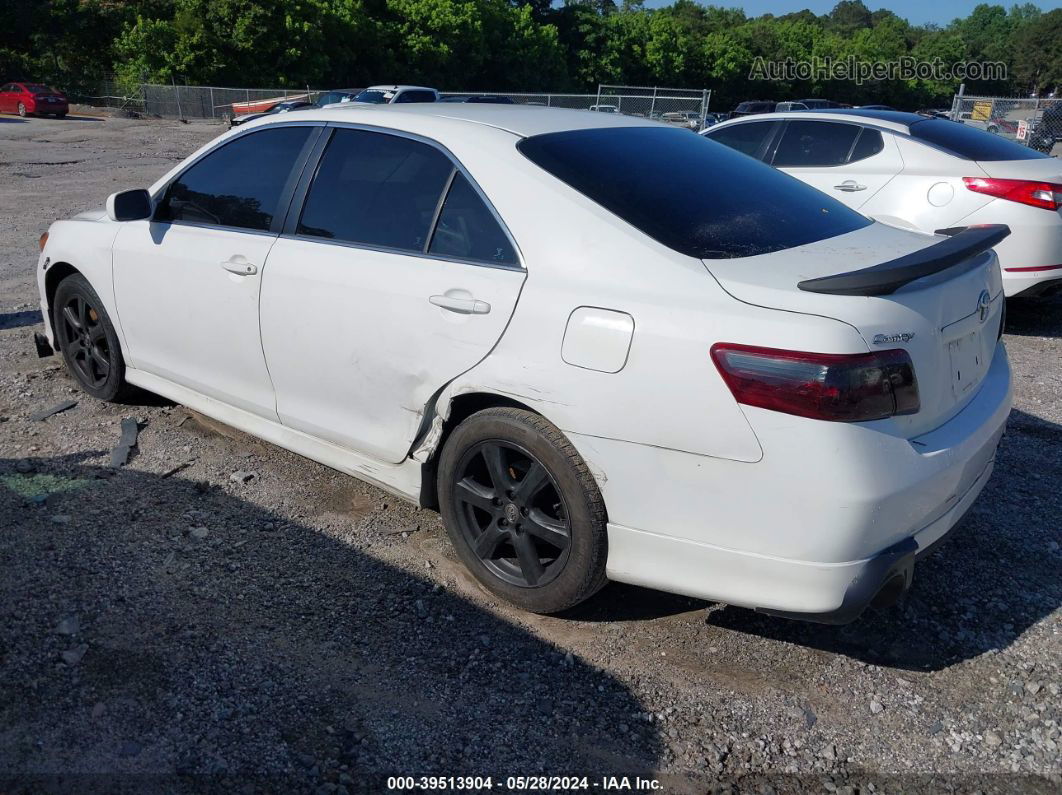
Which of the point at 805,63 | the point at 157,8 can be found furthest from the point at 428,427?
the point at 805,63

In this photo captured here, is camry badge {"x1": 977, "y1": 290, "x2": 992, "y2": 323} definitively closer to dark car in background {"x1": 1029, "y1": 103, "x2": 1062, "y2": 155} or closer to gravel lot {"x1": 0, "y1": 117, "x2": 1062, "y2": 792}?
gravel lot {"x1": 0, "y1": 117, "x2": 1062, "y2": 792}

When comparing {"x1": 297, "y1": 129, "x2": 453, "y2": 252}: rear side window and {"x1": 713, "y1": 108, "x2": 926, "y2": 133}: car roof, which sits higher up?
{"x1": 713, "y1": 108, "x2": 926, "y2": 133}: car roof

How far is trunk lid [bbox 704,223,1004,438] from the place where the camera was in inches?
100

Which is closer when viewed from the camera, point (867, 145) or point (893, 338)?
point (893, 338)

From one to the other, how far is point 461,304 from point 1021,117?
21859 millimetres

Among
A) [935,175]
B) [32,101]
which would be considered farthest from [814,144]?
[32,101]

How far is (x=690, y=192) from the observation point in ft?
10.7

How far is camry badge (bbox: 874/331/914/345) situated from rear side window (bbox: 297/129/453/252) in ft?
5.42

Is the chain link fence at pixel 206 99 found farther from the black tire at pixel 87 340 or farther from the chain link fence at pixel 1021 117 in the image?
the black tire at pixel 87 340

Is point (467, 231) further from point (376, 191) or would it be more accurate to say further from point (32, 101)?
point (32, 101)

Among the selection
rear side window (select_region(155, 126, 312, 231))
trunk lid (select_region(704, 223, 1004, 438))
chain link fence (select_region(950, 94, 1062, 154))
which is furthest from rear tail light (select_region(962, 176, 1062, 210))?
chain link fence (select_region(950, 94, 1062, 154))

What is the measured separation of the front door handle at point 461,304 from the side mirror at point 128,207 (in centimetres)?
205

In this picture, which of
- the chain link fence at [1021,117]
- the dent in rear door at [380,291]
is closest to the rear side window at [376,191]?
the dent in rear door at [380,291]

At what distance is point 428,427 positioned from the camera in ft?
10.9
